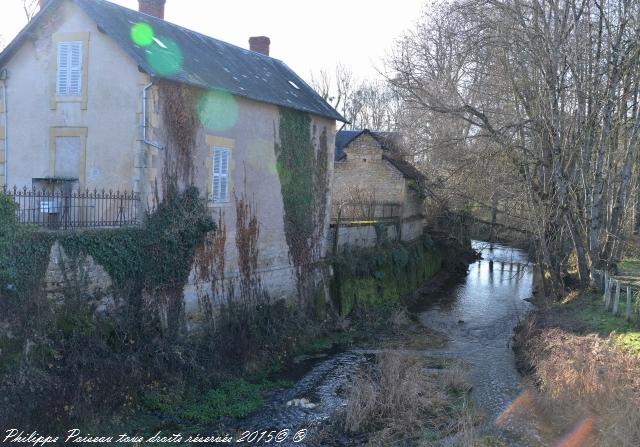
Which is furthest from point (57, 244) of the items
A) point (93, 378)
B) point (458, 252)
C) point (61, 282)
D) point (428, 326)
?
point (458, 252)

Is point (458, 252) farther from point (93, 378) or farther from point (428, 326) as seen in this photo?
point (93, 378)

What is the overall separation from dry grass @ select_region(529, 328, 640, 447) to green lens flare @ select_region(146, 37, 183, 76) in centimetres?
1103

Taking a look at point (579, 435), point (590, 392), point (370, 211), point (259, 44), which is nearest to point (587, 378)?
point (590, 392)

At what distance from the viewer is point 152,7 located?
18.4m

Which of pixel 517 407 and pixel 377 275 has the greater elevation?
pixel 377 275

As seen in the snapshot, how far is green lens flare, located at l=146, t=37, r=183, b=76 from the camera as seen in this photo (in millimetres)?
13867

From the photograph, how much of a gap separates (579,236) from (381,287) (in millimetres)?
7252

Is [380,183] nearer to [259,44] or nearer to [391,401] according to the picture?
[259,44]

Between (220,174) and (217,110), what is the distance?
170 centimetres

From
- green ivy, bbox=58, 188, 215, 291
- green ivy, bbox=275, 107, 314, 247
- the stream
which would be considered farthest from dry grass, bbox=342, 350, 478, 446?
green ivy, bbox=275, 107, 314, 247

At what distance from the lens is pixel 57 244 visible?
449 inches

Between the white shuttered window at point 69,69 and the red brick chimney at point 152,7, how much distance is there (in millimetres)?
4371

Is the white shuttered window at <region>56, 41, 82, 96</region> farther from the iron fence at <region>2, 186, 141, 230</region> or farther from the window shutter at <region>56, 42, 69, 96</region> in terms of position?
the iron fence at <region>2, 186, 141, 230</region>

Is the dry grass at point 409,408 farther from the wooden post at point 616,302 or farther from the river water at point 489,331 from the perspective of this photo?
the wooden post at point 616,302
